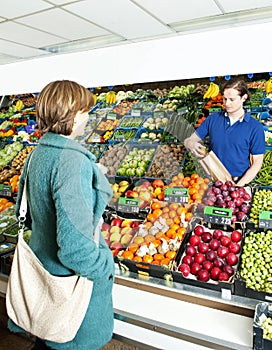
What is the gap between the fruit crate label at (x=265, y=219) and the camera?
2.15m

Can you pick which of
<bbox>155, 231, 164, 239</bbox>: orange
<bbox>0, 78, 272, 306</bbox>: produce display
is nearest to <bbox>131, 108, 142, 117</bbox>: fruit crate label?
<bbox>0, 78, 272, 306</bbox>: produce display

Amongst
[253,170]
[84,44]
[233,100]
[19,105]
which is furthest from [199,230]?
[19,105]

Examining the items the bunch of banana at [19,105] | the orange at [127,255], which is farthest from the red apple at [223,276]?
the bunch of banana at [19,105]

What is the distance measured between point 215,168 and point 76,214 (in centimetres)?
165

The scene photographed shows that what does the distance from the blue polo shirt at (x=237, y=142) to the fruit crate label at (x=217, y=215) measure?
1.66 feet

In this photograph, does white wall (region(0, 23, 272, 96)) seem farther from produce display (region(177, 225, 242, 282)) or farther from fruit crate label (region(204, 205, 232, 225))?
produce display (region(177, 225, 242, 282))

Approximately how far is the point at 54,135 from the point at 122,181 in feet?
5.11

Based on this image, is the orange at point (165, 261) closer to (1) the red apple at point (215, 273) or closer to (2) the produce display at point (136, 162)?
(1) the red apple at point (215, 273)

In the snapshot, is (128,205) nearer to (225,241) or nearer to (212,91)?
(225,241)

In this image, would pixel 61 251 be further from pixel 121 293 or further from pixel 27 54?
pixel 27 54

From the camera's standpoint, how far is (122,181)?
9.89 feet

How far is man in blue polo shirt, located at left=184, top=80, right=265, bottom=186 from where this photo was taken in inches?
105

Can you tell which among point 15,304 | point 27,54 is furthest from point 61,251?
point 27,54

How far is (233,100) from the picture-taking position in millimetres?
2783
